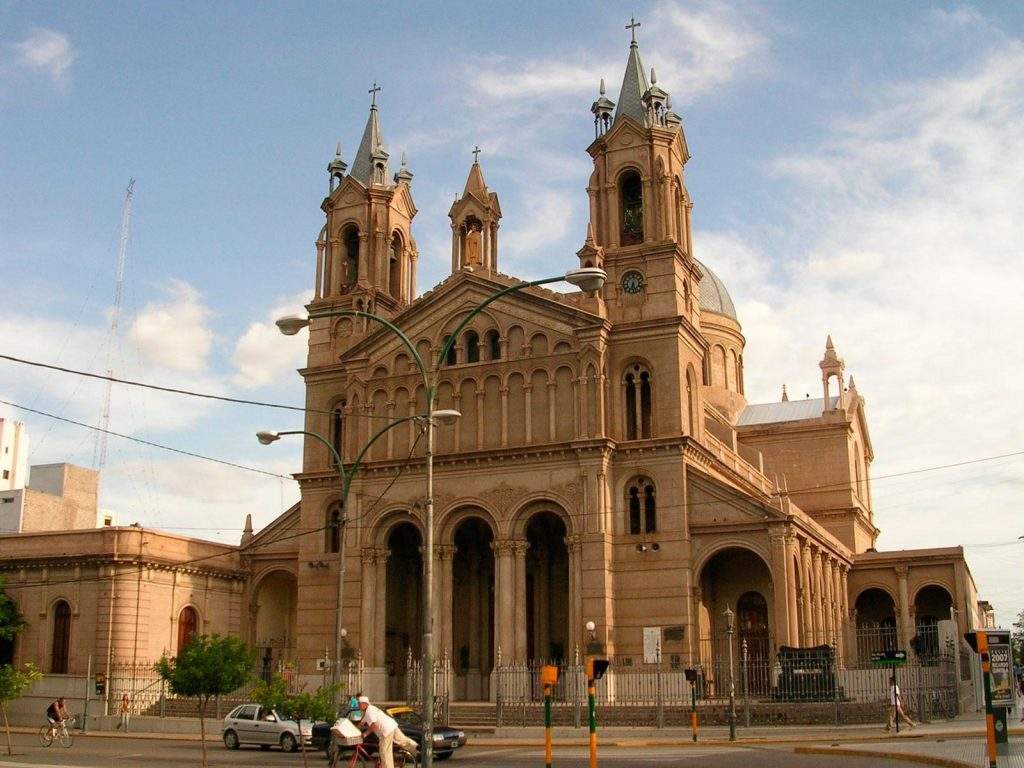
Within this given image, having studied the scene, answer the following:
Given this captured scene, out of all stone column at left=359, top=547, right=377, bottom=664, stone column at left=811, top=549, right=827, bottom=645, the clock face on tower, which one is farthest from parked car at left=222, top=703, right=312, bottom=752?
stone column at left=811, top=549, right=827, bottom=645

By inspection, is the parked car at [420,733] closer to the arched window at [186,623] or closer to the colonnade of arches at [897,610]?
the arched window at [186,623]

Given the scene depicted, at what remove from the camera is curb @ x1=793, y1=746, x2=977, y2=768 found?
917 inches

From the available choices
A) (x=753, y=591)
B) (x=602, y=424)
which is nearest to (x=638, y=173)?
(x=602, y=424)

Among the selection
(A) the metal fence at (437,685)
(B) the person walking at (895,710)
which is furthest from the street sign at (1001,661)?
(A) the metal fence at (437,685)

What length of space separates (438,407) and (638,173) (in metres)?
13.7

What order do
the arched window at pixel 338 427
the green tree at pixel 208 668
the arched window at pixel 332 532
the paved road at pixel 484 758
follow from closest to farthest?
the paved road at pixel 484 758 → the green tree at pixel 208 668 → the arched window at pixel 332 532 → the arched window at pixel 338 427

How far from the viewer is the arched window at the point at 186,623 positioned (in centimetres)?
5200

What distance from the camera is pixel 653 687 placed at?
1742 inches

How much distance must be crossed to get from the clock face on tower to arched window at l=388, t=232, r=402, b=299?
13.4m

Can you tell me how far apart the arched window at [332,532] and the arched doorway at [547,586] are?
861 centimetres

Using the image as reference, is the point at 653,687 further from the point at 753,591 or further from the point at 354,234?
the point at 354,234

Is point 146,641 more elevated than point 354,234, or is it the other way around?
point 354,234

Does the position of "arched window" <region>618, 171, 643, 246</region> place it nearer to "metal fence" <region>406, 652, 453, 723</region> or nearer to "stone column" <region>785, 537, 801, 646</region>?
"stone column" <region>785, 537, 801, 646</region>

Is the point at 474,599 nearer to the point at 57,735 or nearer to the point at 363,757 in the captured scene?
the point at 57,735
